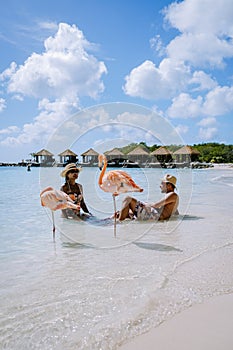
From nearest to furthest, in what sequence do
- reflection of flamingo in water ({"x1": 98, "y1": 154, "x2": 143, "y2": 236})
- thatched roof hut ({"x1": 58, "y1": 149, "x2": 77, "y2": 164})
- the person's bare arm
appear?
reflection of flamingo in water ({"x1": 98, "y1": 154, "x2": 143, "y2": 236}) < thatched roof hut ({"x1": 58, "y1": 149, "x2": 77, "y2": 164}) < the person's bare arm

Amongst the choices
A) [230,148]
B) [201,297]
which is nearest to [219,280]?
[201,297]

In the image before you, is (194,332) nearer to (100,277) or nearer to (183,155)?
(100,277)

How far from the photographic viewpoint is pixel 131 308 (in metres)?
2.49

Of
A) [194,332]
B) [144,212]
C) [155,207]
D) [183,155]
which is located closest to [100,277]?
[194,332]

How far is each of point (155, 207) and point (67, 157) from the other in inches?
77.0

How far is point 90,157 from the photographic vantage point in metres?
5.35

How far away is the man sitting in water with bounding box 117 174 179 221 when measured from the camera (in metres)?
5.96

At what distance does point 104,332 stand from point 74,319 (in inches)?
11.1

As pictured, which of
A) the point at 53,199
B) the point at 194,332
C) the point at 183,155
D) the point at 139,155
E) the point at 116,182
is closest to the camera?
the point at 194,332

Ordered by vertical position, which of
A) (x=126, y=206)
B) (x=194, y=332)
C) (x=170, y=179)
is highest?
(x=170, y=179)

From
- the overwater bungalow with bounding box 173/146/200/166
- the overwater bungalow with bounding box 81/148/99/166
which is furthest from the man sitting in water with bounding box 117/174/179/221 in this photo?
the overwater bungalow with bounding box 173/146/200/166

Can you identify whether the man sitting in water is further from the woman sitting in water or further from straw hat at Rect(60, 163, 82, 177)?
straw hat at Rect(60, 163, 82, 177)

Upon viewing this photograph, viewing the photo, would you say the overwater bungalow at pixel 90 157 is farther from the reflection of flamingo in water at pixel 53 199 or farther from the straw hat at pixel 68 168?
the reflection of flamingo in water at pixel 53 199

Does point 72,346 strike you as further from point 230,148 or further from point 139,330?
point 230,148
